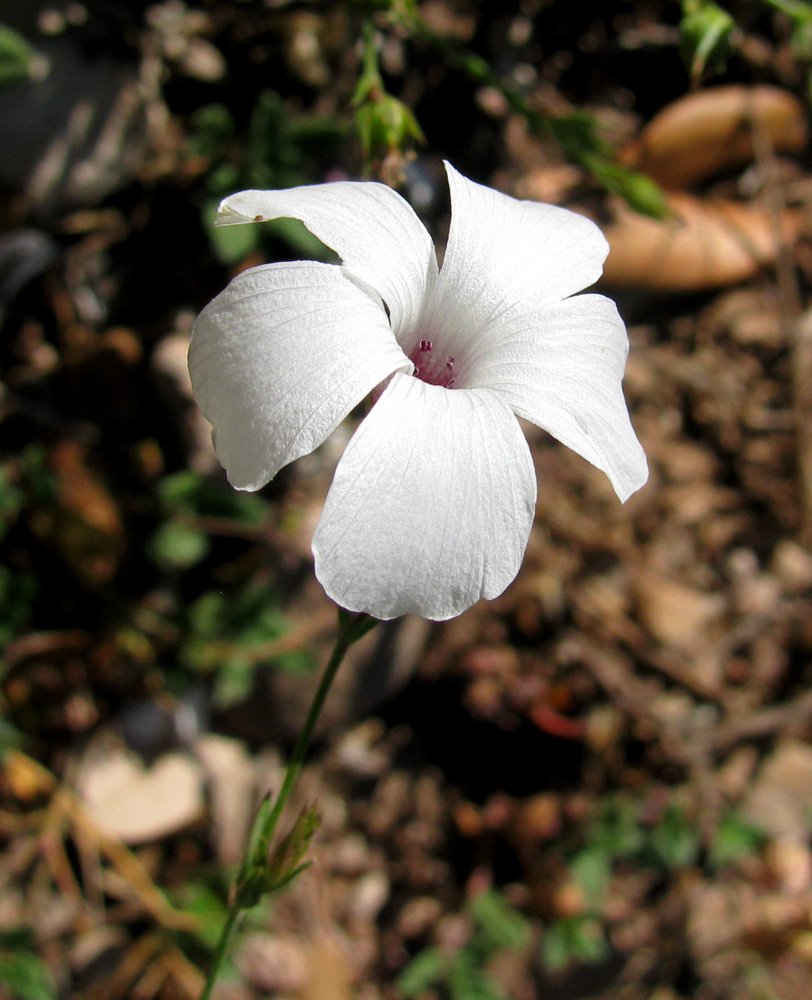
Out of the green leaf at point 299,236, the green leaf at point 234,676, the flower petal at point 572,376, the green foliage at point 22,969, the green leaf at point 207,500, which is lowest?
the green foliage at point 22,969

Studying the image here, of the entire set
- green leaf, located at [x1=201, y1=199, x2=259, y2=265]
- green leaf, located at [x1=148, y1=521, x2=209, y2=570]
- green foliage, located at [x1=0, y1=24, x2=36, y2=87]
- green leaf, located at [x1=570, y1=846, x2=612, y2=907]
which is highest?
green foliage, located at [x1=0, y1=24, x2=36, y2=87]

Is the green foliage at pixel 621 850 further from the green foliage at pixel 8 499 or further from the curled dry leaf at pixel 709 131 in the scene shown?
the curled dry leaf at pixel 709 131

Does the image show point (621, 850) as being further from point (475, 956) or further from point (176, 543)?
point (176, 543)

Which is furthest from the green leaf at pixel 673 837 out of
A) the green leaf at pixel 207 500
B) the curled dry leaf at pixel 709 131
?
the curled dry leaf at pixel 709 131

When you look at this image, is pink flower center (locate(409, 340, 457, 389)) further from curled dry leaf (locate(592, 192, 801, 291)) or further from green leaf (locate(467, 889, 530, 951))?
green leaf (locate(467, 889, 530, 951))

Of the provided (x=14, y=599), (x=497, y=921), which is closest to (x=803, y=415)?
(x=497, y=921)

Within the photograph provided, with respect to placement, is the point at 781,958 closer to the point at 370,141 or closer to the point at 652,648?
the point at 652,648

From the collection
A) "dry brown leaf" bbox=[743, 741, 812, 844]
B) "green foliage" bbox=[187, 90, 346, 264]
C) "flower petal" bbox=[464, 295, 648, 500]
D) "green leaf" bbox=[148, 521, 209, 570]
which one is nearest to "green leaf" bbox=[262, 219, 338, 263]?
"green foliage" bbox=[187, 90, 346, 264]
